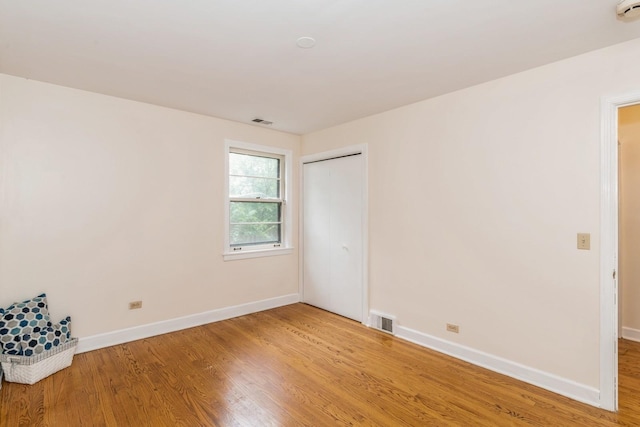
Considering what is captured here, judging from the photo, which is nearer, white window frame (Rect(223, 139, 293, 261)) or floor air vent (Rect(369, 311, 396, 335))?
floor air vent (Rect(369, 311, 396, 335))

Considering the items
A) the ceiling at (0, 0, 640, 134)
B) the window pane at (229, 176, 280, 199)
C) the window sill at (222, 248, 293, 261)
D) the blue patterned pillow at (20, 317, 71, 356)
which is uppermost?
the ceiling at (0, 0, 640, 134)

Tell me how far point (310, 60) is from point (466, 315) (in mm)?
2618

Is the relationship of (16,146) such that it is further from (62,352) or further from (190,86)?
(62,352)

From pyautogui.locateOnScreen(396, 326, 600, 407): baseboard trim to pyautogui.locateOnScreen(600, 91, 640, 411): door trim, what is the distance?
105mm

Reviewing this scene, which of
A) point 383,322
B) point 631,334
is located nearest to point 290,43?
point 383,322

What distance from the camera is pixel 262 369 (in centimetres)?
273

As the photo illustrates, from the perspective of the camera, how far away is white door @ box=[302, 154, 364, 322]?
3.95 metres

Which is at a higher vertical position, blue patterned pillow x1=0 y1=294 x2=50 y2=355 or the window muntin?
the window muntin

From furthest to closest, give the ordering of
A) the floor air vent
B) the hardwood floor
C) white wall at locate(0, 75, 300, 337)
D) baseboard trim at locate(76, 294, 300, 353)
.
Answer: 1. the floor air vent
2. baseboard trim at locate(76, 294, 300, 353)
3. white wall at locate(0, 75, 300, 337)
4. the hardwood floor

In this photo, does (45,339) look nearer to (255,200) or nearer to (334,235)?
(255,200)

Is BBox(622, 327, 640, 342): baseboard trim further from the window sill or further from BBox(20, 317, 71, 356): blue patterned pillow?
BBox(20, 317, 71, 356): blue patterned pillow

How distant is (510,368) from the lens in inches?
103

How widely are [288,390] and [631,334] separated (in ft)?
11.8

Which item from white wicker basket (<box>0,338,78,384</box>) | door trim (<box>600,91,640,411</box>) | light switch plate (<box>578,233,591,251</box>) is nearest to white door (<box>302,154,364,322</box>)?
light switch plate (<box>578,233,591,251</box>)
